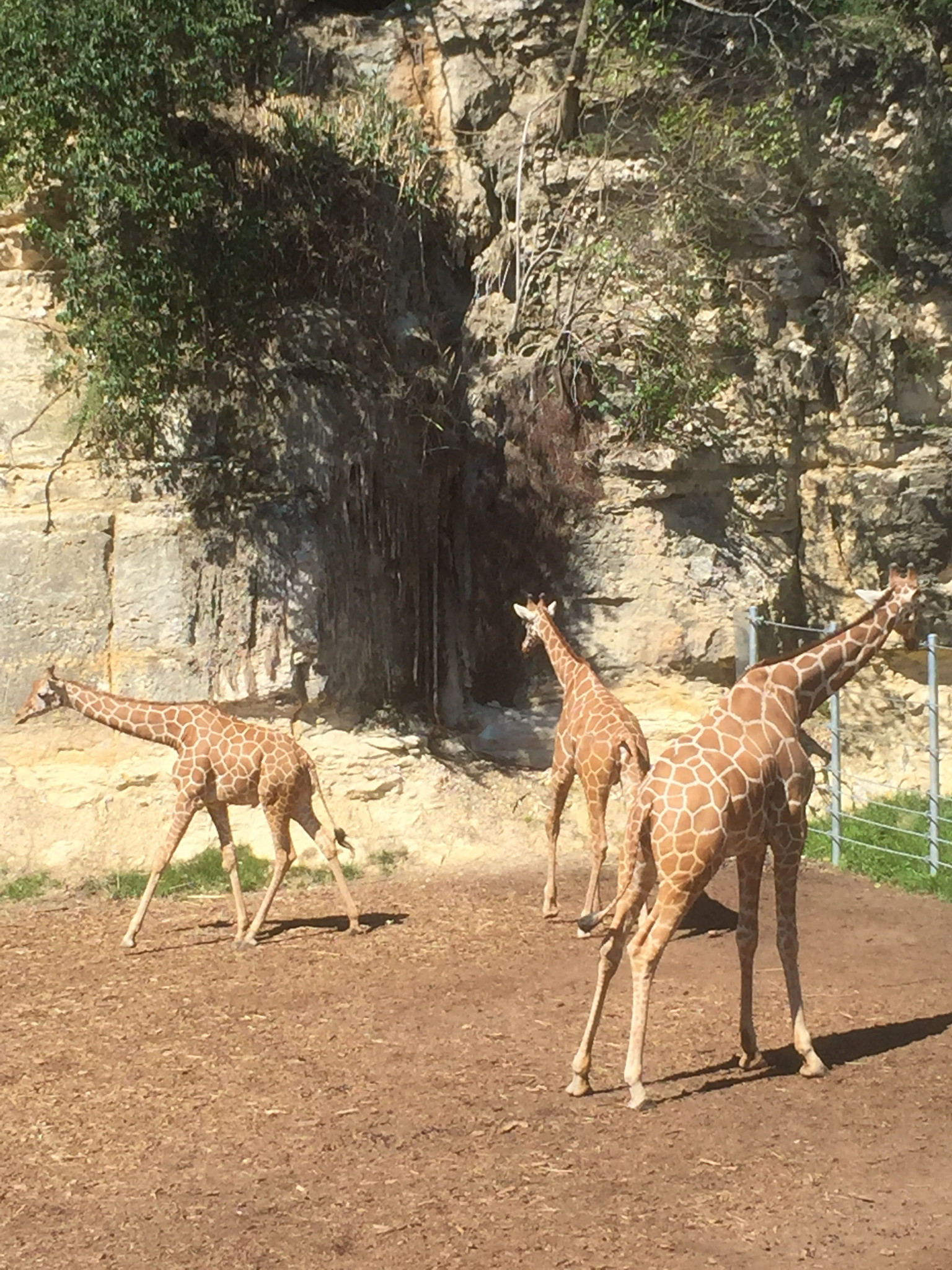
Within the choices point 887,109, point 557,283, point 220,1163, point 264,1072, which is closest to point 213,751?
Answer: point 264,1072

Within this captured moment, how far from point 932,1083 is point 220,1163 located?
3320 mm

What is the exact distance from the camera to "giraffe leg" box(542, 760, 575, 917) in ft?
32.6

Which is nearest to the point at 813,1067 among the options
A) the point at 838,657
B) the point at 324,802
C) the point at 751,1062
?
the point at 751,1062

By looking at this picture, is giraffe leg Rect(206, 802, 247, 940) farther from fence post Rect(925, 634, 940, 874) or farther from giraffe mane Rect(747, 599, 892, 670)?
fence post Rect(925, 634, 940, 874)

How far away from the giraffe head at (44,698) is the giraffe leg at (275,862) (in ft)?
5.99

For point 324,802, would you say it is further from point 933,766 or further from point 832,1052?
point 933,766

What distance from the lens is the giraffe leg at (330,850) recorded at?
31.2ft

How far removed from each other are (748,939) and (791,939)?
22cm

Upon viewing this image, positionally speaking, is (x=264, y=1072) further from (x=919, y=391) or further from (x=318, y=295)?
(x=919, y=391)

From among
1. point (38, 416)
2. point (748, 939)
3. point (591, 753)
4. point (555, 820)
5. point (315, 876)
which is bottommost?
point (315, 876)

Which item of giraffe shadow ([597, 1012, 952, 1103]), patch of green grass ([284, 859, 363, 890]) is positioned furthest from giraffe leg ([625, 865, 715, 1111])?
patch of green grass ([284, 859, 363, 890])

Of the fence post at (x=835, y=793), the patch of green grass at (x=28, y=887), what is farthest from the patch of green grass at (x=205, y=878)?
the fence post at (x=835, y=793)

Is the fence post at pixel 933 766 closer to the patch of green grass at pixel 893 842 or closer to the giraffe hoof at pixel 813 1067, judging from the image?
the patch of green grass at pixel 893 842

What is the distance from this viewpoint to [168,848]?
9.37 metres
